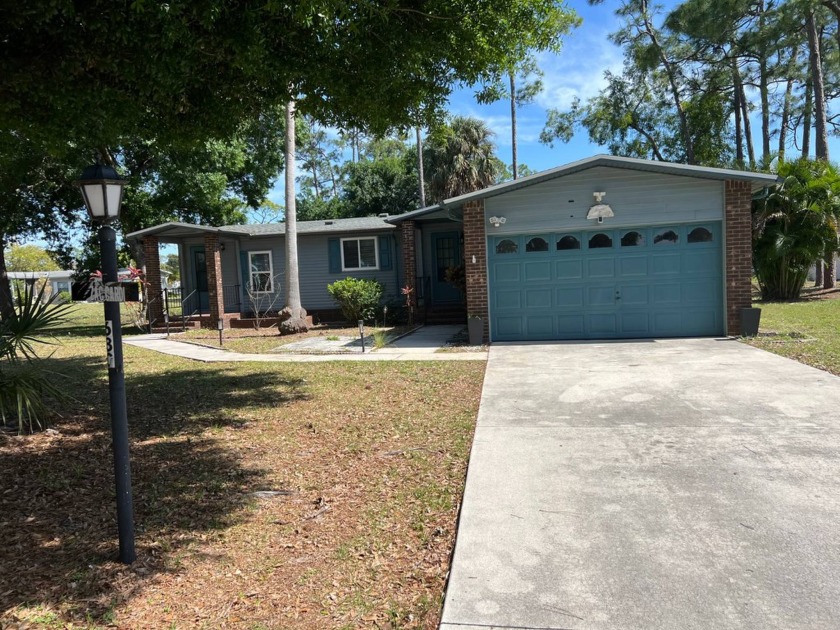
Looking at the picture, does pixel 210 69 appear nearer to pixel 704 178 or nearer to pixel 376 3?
pixel 376 3

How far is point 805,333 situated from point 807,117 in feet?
75.6

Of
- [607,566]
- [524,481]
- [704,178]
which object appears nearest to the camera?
[607,566]

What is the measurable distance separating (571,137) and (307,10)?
102ft

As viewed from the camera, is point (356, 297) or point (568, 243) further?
point (356, 297)

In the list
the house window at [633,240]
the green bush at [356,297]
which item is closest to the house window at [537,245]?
the house window at [633,240]

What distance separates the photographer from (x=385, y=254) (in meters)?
18.3

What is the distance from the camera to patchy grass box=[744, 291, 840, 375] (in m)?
8.54

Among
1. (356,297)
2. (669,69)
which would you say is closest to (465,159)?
(669,69)

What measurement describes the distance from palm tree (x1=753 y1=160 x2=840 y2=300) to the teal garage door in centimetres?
768

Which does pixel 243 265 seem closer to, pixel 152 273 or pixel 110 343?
pixel 152 273

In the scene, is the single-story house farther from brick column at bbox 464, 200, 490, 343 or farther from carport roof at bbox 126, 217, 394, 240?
carport roof at bbox 126, 217, 394, 240

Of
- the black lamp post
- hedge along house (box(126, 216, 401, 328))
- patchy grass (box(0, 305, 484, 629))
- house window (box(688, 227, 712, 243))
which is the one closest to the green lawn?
house window (box(688, 227, 712, 243))

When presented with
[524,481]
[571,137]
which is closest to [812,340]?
[524,481]

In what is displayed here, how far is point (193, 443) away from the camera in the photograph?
5633 millimetres
